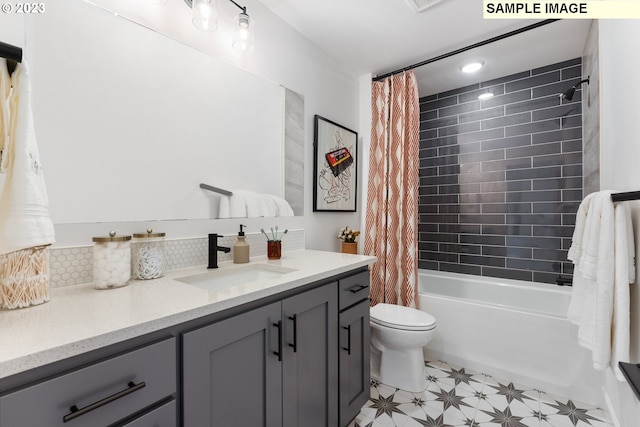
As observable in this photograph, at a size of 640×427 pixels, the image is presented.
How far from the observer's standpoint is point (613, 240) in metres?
1.20

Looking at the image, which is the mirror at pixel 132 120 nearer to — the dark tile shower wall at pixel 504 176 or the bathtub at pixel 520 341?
the bathtub at pixel 520 341

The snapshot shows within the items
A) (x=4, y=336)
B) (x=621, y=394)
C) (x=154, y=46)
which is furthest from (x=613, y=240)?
(x=154, y=46)

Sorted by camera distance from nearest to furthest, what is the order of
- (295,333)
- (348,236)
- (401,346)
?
(295,333) < (401,346) < (348,236)

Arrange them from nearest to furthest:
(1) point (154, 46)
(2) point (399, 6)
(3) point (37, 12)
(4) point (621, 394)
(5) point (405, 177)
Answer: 1. (3) point (37, 12)
2. (1) point (154, 46)
3. (4) point (621, 394)
4. (2) point (399, 6)
5. (5) point (405, 177)

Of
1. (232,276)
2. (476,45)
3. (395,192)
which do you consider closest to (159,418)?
(232,276)

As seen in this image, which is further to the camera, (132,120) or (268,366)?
(132,120)

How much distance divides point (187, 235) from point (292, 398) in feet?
2.86

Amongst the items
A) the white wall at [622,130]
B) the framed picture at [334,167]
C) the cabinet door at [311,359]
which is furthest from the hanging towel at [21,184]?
the white wall at [622,130]

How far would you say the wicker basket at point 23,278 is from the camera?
30.9 inches

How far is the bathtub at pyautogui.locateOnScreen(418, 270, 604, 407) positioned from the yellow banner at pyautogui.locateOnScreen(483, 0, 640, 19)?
1771 mm

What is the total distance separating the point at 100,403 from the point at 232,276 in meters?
0.82

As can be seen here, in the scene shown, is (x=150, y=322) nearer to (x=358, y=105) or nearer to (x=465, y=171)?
(x=358, y=105)

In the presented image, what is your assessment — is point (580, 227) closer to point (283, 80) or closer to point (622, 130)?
point (622, 130)

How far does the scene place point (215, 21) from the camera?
144cm
